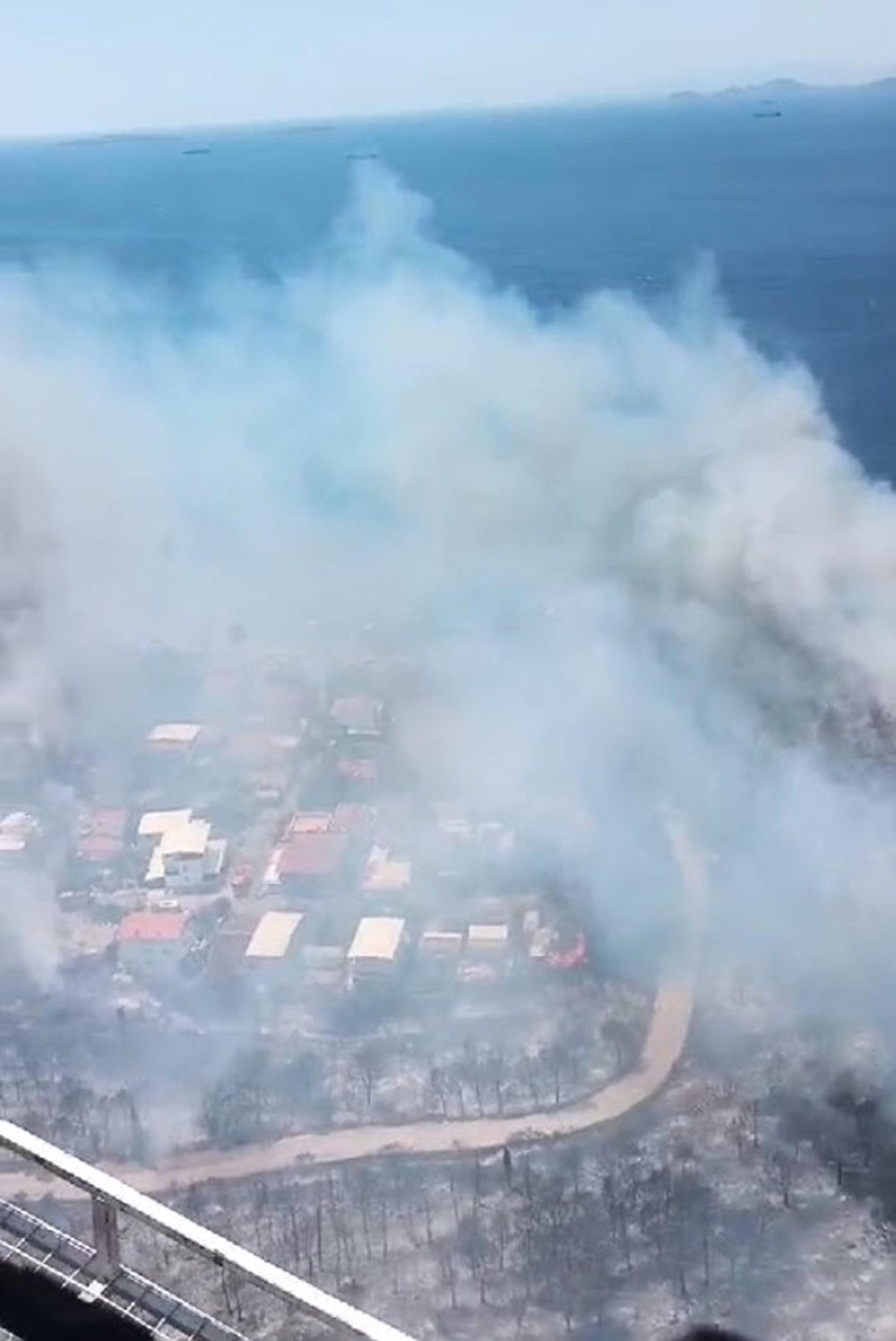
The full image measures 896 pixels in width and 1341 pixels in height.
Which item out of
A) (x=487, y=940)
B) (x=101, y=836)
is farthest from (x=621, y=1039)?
(x=101, y=836)

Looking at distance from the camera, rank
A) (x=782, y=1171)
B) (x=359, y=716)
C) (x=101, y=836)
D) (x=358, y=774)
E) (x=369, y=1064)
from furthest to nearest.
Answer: (x=359, y=716), (x=358, y=774), (x=101, y=836), (x=369, y=1064), (x=782, y=1171)

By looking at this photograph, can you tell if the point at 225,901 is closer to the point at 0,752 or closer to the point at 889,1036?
the point at 0,752

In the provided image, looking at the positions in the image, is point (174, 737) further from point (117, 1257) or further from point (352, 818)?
point (117, 1257)

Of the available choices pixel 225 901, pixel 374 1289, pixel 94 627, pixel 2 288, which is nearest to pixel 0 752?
pixel 94 627

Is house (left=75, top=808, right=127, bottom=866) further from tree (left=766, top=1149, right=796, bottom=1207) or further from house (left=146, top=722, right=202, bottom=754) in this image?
tree (left=766, top=1149, right=796, bottom=1207)

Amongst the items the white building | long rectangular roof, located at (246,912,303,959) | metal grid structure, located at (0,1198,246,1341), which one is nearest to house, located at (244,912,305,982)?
long rectangular roof, located at (246,912,303,959)

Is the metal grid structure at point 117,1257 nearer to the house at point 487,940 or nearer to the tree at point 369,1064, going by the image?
the tree at point 369,1064

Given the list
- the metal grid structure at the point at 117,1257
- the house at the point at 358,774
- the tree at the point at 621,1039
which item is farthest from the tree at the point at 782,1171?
the house at the point at 358,774
